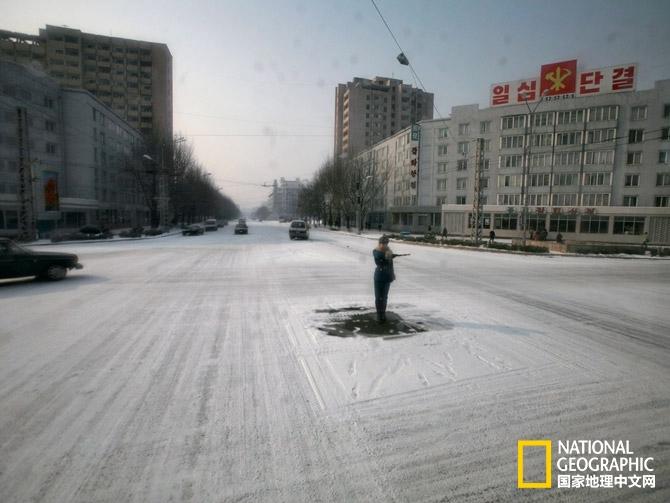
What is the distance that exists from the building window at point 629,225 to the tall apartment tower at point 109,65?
257 ft

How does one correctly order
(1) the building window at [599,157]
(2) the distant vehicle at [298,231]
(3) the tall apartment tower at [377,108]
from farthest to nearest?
(3) the tall apartment tower at [377,108], (1) the building window at [599,157], (2) the distant vehicle at [298,231]

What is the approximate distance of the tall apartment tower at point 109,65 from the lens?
79625 mm

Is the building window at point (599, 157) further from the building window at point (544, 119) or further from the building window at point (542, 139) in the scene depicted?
the building window at point (544, 119)

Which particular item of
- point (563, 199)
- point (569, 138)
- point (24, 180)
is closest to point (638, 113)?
point (569, 138)

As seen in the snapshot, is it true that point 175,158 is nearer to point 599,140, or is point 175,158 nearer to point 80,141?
point 80,141

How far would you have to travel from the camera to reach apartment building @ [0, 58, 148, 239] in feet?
125

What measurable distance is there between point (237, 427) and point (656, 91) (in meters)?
61.3

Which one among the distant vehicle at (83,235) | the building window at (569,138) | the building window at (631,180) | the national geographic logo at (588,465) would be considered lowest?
the national geographic logo at (588,465)

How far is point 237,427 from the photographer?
3.67 m

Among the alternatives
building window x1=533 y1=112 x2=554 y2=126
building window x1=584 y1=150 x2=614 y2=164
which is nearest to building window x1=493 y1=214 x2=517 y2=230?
building window x1=584 y1=150 x2=614 y2=164

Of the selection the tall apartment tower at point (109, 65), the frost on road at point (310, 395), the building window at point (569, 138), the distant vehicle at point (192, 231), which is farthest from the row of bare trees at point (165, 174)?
the building window at point (569, 138)

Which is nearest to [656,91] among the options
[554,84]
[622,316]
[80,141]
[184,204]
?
[554,84]

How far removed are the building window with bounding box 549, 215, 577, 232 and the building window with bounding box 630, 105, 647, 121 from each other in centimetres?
1398

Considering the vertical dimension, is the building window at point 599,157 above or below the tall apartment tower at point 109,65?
below
